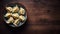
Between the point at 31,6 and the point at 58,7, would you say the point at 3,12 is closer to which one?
the point at 31,6

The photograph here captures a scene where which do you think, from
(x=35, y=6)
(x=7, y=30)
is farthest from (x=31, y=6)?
(x=7, y=30)

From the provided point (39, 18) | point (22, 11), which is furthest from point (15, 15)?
point (39, 18)

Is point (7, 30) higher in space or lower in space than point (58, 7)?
lower

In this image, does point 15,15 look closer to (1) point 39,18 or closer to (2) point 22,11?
(2) point 22,11
